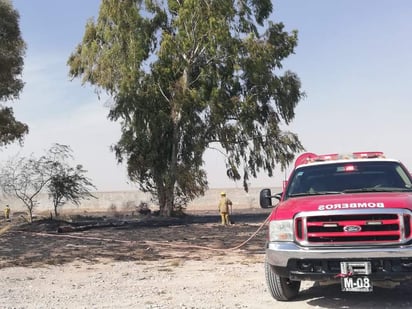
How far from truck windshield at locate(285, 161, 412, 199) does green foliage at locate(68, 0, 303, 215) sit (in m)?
20.9

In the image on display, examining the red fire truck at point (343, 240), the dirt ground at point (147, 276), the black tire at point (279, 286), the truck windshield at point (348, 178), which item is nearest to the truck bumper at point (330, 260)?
the red fire truck at point (343, 240)

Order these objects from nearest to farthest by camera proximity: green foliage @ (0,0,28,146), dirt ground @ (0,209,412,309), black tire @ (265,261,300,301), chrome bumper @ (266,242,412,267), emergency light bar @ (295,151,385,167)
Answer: chrome bumper @ (266,242,412,267) < black tire @ (265,261,300,301) < dirt ground @ (0,209,412,309) < emergency light bar @ (295,151,385,167) < green foliage @ (0,0,28,146)

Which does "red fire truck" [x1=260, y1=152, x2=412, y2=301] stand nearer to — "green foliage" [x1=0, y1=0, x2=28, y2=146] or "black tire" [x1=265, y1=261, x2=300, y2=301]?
"black tire" [x1=265, y1=261, x2=300, y2=301]

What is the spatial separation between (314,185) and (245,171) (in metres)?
23.1

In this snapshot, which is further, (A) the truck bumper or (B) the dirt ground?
(B) the dirt ground

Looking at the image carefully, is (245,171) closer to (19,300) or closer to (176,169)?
(176,169)

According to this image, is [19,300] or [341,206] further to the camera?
[19,300]

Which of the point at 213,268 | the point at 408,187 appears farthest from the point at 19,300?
the point at 408,187

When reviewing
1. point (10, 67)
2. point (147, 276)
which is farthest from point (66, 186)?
point (147, 276)

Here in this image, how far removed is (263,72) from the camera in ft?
98.1

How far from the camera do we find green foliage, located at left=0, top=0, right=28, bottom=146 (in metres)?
24.2

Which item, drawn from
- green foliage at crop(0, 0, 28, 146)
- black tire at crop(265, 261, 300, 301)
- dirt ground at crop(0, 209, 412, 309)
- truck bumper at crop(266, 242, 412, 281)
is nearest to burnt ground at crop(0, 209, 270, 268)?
dirt ground at crop(0, 209, 412, 309)

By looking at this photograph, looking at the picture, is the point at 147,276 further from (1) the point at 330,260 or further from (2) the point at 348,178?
(1) the point at 330,260

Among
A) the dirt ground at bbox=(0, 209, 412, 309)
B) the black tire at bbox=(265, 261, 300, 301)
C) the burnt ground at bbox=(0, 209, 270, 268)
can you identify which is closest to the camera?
the black tire at bbox=(265, 261, 300, 301)
